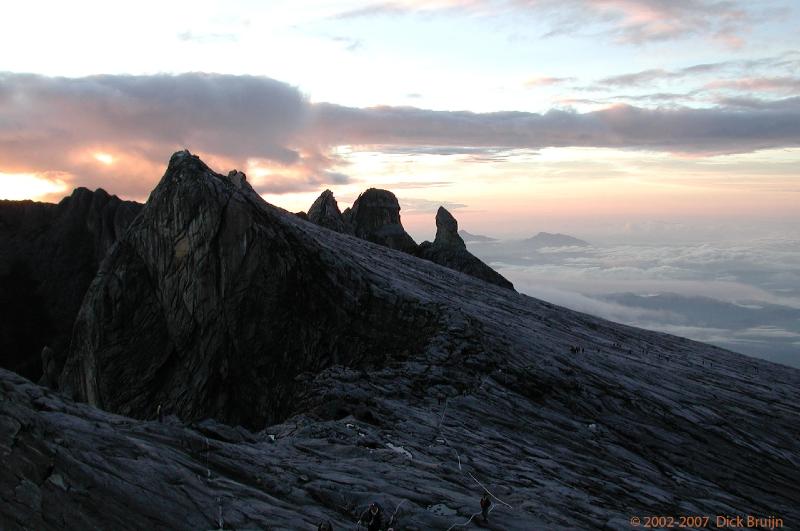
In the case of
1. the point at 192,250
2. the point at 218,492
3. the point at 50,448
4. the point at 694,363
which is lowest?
the point at 694,363

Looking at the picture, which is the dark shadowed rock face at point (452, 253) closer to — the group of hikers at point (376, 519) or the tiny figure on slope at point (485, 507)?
the tiny figure on slope at point (485, 507)

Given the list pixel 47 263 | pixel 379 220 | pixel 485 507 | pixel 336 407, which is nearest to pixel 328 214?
pixel 379 220

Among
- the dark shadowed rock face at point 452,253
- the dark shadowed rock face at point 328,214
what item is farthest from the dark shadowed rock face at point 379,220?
the dark shadowed rock face at point 328,214

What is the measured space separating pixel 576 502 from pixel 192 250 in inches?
1124

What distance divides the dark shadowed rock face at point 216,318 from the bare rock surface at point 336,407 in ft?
0.43

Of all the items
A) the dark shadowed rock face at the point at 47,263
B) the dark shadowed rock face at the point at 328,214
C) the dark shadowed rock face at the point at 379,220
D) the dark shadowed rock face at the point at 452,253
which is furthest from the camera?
the dark shadowed rock face at the point at 379,220

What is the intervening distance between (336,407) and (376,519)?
13.2 metres

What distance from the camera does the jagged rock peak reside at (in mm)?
123175

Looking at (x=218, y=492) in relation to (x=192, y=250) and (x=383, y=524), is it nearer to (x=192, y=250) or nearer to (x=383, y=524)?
(x=383, y=524)

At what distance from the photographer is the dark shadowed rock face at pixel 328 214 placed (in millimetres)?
115438

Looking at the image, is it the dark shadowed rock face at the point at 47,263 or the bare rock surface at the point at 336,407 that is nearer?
the bare rock surface at the point at 336,407

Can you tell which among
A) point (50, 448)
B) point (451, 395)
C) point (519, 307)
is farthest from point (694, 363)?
point (50, 448)

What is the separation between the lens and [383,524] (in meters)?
18.5

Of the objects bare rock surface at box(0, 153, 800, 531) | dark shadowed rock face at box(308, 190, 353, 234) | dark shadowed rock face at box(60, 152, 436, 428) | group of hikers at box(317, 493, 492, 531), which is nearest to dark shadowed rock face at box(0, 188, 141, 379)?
dark shadowed rock face at box(308, 190, 353, 234)
